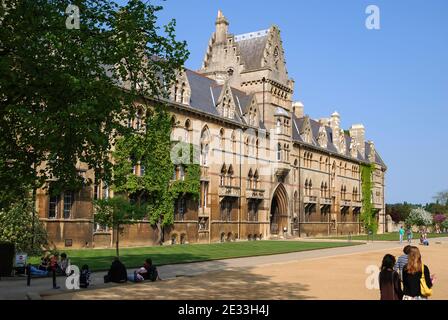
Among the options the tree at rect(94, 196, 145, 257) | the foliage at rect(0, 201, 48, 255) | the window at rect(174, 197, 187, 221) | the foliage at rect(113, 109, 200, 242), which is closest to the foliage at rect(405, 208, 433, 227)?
the window at rect(174, 197, 187, 221)

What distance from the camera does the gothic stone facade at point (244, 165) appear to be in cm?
4034

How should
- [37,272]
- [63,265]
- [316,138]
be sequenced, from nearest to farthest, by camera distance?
[37,272] < [63,265] < [316,138]

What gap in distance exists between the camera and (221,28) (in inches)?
2532

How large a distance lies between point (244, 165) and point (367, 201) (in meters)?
A: 41.9

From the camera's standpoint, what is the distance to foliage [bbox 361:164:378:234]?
89125 mm

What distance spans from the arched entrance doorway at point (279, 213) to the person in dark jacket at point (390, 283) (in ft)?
170

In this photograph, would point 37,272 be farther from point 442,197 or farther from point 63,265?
point 442,197

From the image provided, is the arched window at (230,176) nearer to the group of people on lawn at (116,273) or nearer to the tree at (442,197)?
the group of people on lawn at (116,273)

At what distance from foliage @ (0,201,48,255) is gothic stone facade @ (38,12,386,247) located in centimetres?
285

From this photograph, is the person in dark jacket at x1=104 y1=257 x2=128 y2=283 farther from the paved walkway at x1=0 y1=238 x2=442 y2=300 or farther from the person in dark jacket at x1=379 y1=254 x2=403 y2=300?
the person in dark jacket at x1=379 y1=254 x2=403 y2=300

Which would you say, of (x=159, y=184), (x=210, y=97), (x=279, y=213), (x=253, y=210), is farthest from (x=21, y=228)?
(x=279, y=213)

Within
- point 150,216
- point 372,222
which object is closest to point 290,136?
point 150,216

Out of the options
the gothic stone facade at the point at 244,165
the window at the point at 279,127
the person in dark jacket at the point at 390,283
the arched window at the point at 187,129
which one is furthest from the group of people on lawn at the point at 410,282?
the window at the point at 279,127

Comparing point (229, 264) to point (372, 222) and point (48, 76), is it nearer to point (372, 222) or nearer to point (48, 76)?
point (48, 76)
